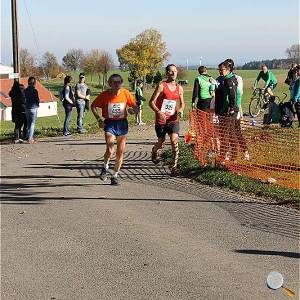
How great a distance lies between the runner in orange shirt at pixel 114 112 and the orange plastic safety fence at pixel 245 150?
1905 mm

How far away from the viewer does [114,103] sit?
374 inches

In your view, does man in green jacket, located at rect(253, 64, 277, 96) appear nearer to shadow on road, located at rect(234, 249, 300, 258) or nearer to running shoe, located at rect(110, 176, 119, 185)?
running shoe, located at rect(110, 176, 119, 185)

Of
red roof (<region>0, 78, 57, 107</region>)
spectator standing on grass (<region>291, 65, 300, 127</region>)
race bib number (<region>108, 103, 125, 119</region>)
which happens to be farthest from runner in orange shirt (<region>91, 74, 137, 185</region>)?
red roof (<region>0, 78, 57, 107</region>)

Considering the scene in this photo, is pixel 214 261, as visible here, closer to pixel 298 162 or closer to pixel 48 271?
pixel 48 271

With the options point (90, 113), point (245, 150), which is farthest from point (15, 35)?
point (90, 113)

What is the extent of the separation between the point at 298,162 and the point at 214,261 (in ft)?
17.4

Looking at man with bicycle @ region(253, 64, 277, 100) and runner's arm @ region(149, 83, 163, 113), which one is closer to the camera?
runner's arm @ region(149, 83, 163, 113)

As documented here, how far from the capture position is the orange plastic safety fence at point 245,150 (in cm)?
994

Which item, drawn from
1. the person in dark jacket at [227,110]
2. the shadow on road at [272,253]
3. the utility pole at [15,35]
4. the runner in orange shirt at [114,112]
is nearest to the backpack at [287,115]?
the person in dark jacket at [227,110]

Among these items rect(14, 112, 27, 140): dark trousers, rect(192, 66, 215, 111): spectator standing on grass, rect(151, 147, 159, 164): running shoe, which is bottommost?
rect(151, 147, 159, 164): running shoe

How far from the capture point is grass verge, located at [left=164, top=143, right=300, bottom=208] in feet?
27.0

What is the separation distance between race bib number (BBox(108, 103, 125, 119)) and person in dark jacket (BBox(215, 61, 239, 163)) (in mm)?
2142

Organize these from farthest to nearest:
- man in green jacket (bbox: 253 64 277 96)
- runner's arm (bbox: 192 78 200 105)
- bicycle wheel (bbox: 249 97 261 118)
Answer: bicycle wheel (bbox: 249 97 261 118), man in green jacket (bbox: 253 64 277 96), runner's arm (bbox: 192 78 200 105)

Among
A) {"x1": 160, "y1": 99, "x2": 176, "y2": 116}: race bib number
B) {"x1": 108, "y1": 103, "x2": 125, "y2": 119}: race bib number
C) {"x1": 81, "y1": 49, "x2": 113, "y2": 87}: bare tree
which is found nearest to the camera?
{"x1": 108, "y1": 103, "x2": 125, "y2": 119}: race bib number
